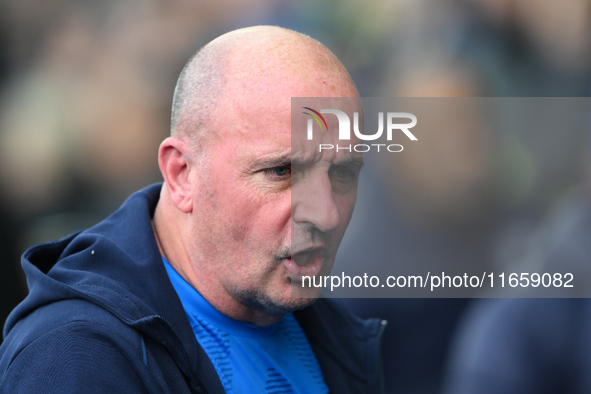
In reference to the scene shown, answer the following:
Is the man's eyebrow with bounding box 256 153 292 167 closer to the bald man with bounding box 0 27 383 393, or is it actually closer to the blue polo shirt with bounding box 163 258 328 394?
the bald man with bounding box 0 27 383 393

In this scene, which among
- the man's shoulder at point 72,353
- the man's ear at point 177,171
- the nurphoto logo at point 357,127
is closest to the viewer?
the man's shoulder at point 72,353

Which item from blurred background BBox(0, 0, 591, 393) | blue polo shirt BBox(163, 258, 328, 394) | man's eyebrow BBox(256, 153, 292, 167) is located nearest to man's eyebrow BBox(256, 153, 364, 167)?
man's eyebrow BBox(256, 153, 292, 167)

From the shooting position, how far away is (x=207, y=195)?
126 centimetres

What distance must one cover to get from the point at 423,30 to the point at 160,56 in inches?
45.1

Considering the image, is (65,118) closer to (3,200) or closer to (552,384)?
(3,200)

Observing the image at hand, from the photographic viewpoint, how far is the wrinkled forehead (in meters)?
1.18

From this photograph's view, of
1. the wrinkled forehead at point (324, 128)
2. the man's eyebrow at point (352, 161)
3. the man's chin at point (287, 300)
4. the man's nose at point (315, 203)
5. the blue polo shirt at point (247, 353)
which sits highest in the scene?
the wrinkled forehead at point (324, 128)

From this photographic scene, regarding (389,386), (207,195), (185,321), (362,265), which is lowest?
(389,386)

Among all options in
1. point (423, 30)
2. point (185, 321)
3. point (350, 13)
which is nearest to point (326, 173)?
point (185, 321)

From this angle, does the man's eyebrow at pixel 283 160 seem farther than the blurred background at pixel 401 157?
No

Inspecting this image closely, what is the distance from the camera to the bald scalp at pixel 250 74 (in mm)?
1201

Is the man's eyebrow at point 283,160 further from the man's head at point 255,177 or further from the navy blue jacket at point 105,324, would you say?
the navy blue jacket at point 105,324

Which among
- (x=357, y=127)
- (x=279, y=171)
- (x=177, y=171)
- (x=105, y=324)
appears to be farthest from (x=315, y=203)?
(x=105, y=324)

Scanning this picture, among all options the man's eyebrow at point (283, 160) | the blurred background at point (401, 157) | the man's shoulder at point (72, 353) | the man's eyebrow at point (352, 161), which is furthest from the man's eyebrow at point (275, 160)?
the man's shoulder at point (72, 353)
